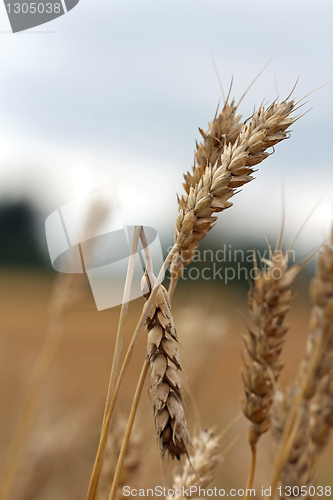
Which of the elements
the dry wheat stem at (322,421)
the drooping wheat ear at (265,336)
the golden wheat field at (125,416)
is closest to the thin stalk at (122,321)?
the golden wheat field at (125,416)

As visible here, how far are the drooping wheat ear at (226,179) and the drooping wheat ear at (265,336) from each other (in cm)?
19

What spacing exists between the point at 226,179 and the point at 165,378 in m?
0.49

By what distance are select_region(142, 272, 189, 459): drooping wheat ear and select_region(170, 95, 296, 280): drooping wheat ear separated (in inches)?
5.1

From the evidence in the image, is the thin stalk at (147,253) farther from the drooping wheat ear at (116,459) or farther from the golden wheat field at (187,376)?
the drooping wheat ear at (116,459)

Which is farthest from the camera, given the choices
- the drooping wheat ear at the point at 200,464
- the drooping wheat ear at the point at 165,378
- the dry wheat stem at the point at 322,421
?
the drooping wheat ear at the point at 200,464

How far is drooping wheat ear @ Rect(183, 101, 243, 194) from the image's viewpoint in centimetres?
108

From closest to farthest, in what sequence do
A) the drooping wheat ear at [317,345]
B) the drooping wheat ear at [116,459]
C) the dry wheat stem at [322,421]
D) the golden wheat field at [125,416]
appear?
the drooping wheat ear at [317,345]
the dry wheat stem at [322,421]
the drooping wheat ear at [116,459]
the golden wheat field at [125,416]

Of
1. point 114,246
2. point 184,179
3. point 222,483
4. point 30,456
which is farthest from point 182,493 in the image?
point 222,483

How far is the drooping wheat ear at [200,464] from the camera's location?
115 cm

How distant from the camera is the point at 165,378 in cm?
77

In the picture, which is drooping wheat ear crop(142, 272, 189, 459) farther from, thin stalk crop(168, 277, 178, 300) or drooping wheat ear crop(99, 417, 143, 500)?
drooping wheat ear crop(99, 417, 143, 500)

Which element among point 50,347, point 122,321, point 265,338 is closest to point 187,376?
point 265,338

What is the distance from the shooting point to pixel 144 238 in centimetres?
84

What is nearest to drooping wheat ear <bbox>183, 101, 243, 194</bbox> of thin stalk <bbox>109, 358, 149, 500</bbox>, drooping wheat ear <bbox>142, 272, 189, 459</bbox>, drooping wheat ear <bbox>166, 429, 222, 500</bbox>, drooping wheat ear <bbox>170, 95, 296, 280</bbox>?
drooping wheat ear <bbox>170, 95, 296, 280</bbox>
